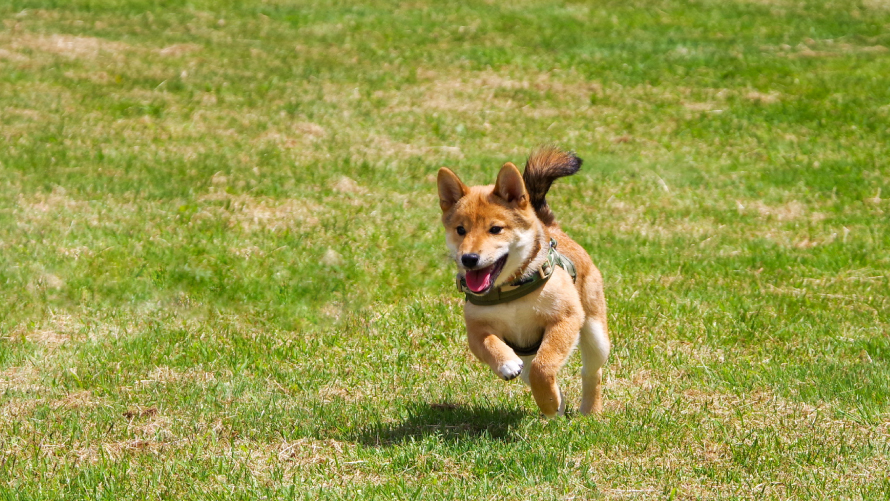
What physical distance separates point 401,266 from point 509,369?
4.22m

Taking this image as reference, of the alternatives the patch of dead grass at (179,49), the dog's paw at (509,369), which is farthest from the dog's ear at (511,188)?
the patch of dead grass at (179,49)

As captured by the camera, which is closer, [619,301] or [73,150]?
[619,301]

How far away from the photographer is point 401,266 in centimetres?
968

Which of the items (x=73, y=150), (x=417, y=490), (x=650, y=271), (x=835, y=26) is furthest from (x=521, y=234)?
(x=835, y=26)

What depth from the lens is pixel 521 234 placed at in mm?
6051

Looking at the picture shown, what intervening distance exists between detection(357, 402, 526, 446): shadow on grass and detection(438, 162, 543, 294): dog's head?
3.25ft

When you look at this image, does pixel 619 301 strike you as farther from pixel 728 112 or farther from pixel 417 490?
pixel 728 112

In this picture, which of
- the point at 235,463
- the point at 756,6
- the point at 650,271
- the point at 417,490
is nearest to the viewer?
the point at 417,490

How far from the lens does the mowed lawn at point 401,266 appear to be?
→ 19.0ft

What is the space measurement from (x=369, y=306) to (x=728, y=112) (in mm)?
10440

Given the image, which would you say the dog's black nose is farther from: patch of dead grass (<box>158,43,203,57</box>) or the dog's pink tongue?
patch of dead grass (<box>158,43,203,57</box>)

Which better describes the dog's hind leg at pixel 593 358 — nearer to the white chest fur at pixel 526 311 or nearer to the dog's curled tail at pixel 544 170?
the white chest fur at pixel 526 311

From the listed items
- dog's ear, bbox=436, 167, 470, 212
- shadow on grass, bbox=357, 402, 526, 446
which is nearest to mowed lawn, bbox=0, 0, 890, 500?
shadow on grass, bbox=357, 402, 526, 446

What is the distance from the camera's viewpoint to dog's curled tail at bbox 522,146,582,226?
20.8 ft
